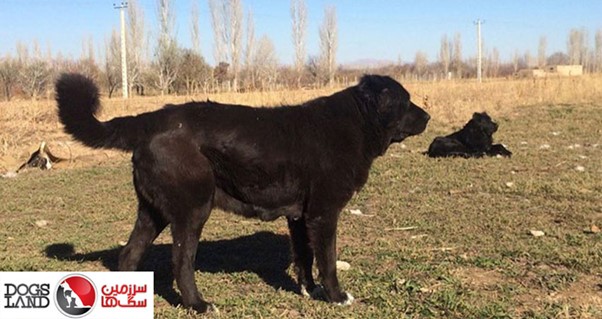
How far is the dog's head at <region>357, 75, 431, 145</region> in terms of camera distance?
170 inches

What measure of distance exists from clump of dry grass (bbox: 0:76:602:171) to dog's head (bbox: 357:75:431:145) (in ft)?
31.3

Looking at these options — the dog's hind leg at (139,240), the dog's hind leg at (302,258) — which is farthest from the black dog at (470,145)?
the dog's hind leg at (139,240)

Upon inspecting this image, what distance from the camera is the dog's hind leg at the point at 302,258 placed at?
4.36 meters

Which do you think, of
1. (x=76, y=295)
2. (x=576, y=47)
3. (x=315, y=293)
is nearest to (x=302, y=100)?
(x=315, y=293)

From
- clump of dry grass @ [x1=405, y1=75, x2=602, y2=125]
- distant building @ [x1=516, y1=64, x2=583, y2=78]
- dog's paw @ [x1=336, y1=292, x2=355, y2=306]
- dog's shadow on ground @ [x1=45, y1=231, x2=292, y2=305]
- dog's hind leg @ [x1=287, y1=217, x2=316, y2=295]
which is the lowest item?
dog's shadow on ground @ [x1=45, y1=231, x2=292, y2=305]

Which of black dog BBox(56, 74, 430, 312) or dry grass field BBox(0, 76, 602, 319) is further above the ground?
black dog BBox(56, 74, 430, 312)

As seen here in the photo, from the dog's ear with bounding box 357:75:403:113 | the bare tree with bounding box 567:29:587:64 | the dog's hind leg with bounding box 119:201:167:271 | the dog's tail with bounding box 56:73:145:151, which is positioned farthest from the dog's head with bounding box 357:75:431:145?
the bare tree with bounding box 567:29:587:64

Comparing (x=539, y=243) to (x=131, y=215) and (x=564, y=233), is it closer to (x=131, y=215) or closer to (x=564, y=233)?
(x=564, y=233)

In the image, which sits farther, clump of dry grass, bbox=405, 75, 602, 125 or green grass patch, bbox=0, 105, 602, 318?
clump of dry grass, bbox=405, 75, 602, 125

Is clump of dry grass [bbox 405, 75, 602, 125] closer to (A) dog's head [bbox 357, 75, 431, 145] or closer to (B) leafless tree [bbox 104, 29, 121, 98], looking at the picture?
(A) dog's head [bbox 357, 75, 431, 145]

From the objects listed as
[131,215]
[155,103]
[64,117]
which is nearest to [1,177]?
[131,215]

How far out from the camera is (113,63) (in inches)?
1966

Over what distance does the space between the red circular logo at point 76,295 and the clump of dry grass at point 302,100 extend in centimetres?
965

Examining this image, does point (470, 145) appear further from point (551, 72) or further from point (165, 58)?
point (551, 72)
